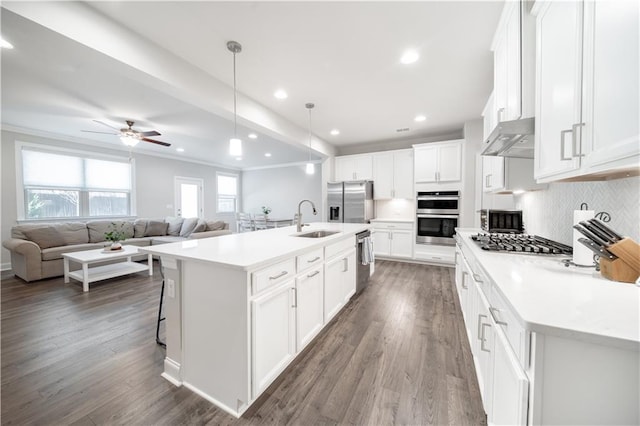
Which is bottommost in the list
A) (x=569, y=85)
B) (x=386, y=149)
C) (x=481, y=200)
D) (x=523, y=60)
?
(x=481, y=200)

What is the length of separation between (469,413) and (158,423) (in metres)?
1.80

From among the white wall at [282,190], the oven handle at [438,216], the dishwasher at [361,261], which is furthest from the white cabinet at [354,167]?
the dishwasher at [361,261]

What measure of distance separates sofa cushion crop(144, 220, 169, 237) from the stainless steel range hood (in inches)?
257

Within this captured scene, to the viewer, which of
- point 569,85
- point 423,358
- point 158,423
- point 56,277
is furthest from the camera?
point 56,277

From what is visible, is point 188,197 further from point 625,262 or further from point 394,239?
point 625,262

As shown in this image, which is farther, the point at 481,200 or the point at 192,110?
the point at 481,200

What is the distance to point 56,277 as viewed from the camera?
387 cm

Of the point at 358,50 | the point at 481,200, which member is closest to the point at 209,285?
the point at 358,50

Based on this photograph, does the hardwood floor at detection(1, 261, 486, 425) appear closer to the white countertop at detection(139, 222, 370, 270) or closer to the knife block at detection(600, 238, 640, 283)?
the white countertop at detection(139, 222, 370, 270)

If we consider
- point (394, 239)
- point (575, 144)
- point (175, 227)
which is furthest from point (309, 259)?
point (175, 227)

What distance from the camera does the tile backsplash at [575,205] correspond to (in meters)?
1.15

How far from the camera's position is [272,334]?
4.96 ft

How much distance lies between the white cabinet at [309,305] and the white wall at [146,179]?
6011 mm

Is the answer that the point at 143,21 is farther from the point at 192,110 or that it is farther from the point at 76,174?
the point at 76,174
